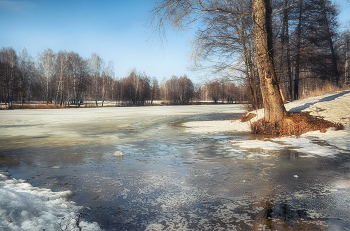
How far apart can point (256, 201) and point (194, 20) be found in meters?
7.16

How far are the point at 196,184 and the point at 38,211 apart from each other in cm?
252

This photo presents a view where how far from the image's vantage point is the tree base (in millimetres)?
11086

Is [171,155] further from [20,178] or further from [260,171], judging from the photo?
[20,178]

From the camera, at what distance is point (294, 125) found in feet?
37.0

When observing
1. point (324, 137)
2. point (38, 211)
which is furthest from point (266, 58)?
point (38, 211)

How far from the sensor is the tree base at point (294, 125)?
436 inches

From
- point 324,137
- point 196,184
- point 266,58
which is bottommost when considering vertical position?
point 196,184

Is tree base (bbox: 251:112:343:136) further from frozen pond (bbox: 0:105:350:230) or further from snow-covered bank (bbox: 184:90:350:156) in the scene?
frozen pond (bbox: 0:105:350:230)

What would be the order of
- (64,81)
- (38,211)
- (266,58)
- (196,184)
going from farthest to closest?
1. (64,81)
2. (266,58)
3. (196,184)
4. (38,211)

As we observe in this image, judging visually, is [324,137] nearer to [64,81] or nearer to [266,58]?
[266,58]

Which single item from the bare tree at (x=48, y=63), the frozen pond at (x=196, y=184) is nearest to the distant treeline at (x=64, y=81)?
the bare tree at (x=48, y=63)

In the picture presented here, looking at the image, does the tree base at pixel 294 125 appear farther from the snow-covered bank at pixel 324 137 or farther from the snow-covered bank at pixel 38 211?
the snow-covered bank at pixel 38 211

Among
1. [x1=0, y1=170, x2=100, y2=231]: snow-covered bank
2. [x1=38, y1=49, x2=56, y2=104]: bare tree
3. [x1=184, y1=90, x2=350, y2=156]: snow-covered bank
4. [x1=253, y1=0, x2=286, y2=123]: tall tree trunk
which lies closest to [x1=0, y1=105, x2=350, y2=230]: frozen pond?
[x1=0, y1=170, x2=100, y2=231]: snow-covered bank

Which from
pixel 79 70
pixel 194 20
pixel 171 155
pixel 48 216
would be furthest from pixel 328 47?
pixel 79 70
